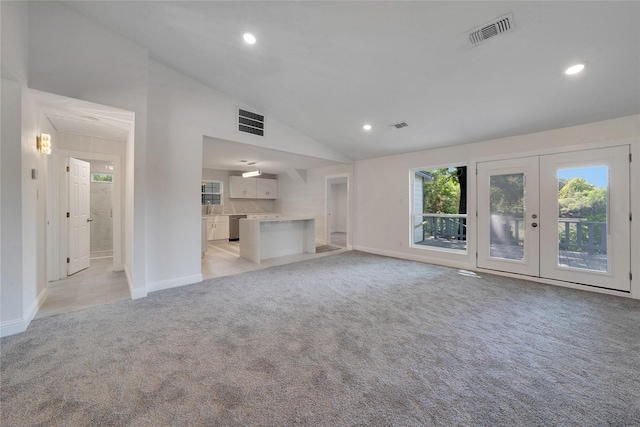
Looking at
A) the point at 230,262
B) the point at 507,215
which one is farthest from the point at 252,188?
the point at 507,215

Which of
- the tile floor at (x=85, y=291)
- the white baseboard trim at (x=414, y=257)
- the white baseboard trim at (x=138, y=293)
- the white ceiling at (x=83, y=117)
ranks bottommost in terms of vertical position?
the tile floor at (x=85, y=291)

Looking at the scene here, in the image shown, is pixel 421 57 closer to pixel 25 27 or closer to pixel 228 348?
pixel 228 348

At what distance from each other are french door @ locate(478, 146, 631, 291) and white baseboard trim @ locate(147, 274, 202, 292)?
16.1ft

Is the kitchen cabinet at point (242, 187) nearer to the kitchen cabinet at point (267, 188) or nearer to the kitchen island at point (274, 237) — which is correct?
the kitchen cabinet at point (267, 188)

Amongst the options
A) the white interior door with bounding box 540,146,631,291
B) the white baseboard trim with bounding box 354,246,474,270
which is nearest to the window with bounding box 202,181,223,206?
the white baseboard trim with bounding box 354,246,474,270

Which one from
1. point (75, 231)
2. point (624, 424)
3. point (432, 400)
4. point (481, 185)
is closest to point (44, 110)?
point (75, 231)

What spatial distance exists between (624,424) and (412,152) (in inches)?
191

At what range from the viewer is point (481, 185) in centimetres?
455

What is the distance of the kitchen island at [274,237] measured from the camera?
5.28 meters

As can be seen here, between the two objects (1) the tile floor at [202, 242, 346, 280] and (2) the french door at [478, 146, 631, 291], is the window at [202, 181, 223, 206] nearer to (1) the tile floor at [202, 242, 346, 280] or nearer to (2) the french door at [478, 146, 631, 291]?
(1) the tile floor at [202, 242, 346, 280]

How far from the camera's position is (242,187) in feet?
28.4

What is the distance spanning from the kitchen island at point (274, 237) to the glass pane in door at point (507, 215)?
148 inches

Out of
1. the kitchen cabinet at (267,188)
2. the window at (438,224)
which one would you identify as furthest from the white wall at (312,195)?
the window at (438,224)

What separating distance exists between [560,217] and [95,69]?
21.3 feet
